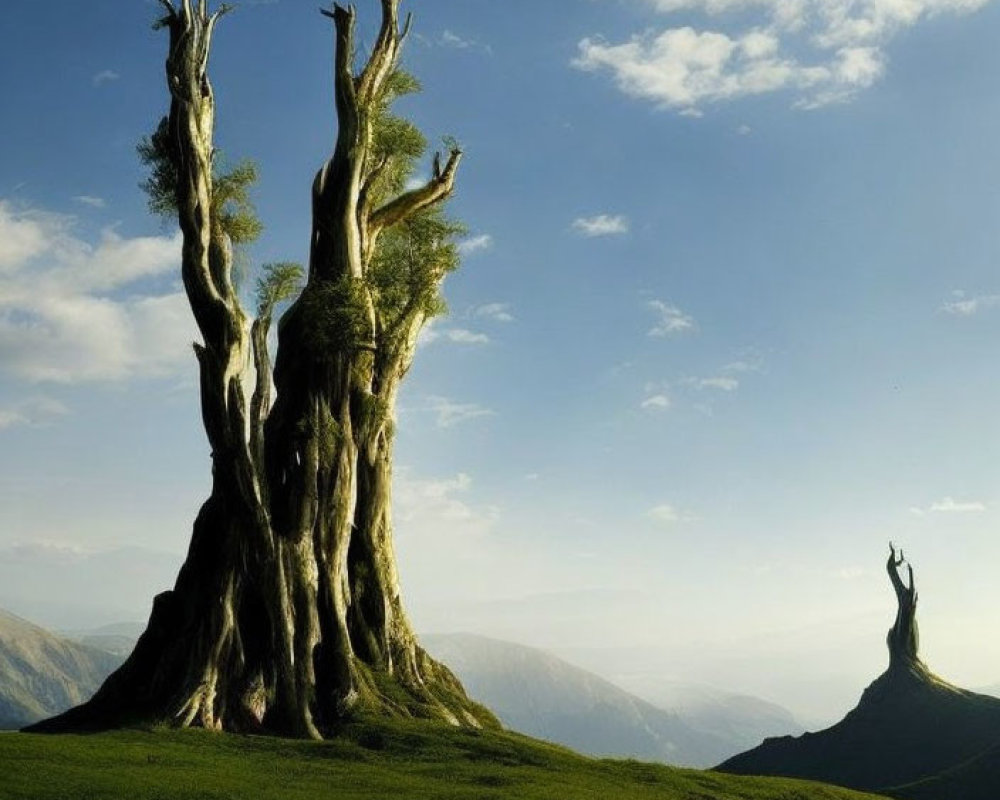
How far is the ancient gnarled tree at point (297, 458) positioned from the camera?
113 feet

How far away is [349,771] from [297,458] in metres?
14.2

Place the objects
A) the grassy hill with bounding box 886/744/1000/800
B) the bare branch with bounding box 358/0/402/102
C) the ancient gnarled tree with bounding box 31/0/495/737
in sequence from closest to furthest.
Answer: the ancient gnarled tree with bounding box 31/0/495/737, the bare branch with bounding box 358/0/402/102, the grassy hill with bounding box 886/744/1000/800

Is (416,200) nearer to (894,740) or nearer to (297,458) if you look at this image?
(297,458)

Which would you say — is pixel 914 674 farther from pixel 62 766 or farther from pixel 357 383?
pixel 62 766

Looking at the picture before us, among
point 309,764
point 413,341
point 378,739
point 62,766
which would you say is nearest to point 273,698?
point 378,739

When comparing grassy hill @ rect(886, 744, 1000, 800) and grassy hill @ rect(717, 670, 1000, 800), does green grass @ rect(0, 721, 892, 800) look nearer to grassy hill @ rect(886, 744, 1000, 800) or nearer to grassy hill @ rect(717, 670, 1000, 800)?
grassy hill @ rect(886, 744, 1000, 800)

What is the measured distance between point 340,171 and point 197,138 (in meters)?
6.59

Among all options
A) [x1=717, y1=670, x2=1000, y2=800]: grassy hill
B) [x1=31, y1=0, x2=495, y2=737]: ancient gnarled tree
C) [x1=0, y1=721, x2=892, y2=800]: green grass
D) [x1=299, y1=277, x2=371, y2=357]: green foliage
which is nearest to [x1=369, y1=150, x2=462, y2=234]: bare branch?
[x1=31, y1=0, x2=495, y2=737]: ancient gnarled tree

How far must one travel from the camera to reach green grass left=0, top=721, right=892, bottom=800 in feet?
74.4

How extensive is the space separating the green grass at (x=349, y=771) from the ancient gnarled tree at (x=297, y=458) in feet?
9.88

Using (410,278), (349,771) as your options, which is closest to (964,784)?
(410,278)

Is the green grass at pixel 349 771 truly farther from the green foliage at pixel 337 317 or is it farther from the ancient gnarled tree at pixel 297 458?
the green foliage at pixel 337 317

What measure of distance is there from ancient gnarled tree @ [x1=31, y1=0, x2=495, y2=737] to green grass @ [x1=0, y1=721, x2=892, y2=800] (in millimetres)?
3012

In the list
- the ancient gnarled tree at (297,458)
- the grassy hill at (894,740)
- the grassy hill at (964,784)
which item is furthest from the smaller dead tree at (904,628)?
the ancient gnarled tree at (297,458)
